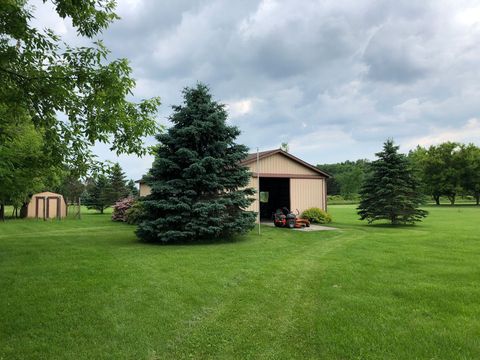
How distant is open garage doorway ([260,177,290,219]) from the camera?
871 inches

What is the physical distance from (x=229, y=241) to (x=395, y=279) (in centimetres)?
642

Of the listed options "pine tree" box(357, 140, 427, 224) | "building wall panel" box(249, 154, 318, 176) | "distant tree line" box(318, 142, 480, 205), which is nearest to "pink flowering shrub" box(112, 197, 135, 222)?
"building wall panel" box(249, 154, 318, 176)

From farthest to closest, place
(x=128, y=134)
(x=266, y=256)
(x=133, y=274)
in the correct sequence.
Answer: (x=266, y=256) → (x=133, y=274) → (x=128, y=134)

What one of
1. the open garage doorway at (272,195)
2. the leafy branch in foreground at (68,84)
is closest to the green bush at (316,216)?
the open garage doorway at (272,195)

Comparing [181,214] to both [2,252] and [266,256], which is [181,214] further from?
[2,252]

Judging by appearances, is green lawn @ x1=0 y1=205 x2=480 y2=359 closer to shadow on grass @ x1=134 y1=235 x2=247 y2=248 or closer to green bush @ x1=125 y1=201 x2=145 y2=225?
shadow on grass @ x1=134 y1=235 x2=247 y2=248

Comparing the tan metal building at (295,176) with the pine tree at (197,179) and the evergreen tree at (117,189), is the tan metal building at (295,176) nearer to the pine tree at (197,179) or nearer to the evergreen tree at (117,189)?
the pine tree at (197,179)

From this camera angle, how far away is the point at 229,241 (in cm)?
1230

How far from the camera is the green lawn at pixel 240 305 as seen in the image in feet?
12.9

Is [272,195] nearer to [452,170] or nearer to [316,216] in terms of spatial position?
[316,216]

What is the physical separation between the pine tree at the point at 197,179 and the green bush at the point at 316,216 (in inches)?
265

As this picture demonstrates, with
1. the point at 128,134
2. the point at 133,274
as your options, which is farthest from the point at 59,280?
the point at 128,134

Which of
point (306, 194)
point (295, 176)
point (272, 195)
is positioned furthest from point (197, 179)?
point (272, 195)

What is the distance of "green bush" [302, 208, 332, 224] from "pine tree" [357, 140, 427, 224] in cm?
215
